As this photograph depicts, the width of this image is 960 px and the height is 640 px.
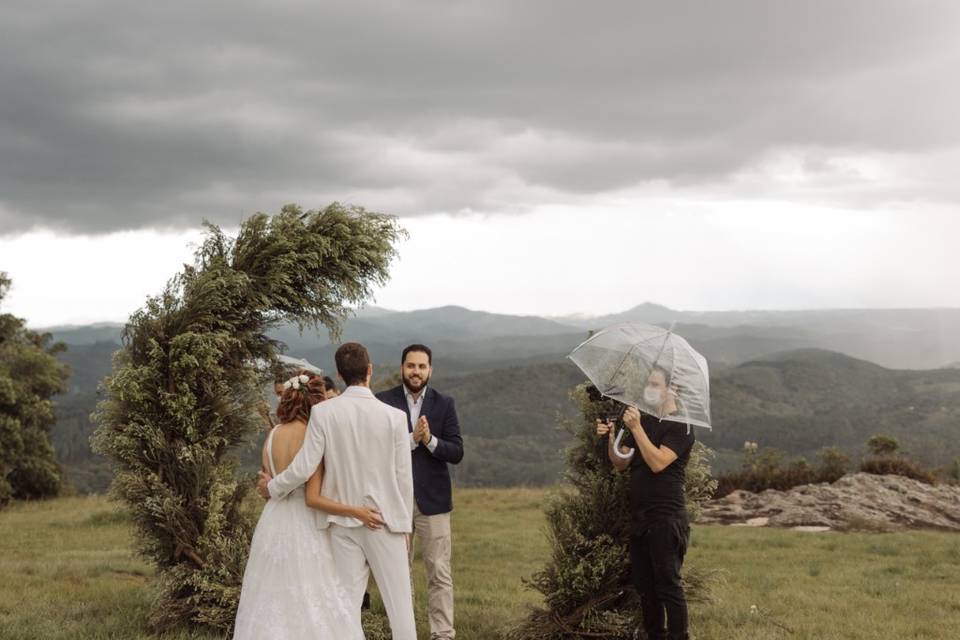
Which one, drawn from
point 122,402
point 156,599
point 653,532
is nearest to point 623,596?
point 653,532

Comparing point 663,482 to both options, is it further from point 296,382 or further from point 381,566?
point 296,382

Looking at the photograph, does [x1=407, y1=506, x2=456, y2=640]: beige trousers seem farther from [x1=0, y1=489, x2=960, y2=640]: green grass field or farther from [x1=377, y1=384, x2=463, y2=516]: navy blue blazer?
[x1=0, y1=489, x2=960, y2=640]: green grass field

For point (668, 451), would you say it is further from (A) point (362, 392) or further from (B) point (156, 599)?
(B) point (156, 599)

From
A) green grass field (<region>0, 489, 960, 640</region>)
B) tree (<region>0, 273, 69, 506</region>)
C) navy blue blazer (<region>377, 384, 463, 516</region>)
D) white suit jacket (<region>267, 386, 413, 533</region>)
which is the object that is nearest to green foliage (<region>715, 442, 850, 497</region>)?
green grass field (<region>0, 489, 960, 640</region>)

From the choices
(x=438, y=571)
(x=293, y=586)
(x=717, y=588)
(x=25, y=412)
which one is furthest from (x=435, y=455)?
(x=25, y=412)

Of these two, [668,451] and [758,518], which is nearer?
[668,451]

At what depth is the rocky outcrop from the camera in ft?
63.3

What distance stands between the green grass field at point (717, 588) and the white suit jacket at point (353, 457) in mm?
3084

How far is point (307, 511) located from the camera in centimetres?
623

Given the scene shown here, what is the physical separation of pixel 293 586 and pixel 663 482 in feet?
10.8

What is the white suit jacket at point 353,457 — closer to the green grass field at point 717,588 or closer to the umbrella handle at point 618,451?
the umbrella handle at point 618,451

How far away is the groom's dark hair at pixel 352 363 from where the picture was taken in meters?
6.09

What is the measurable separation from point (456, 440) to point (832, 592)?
7.45 m

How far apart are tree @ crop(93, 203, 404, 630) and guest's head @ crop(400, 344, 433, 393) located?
1.58 m
